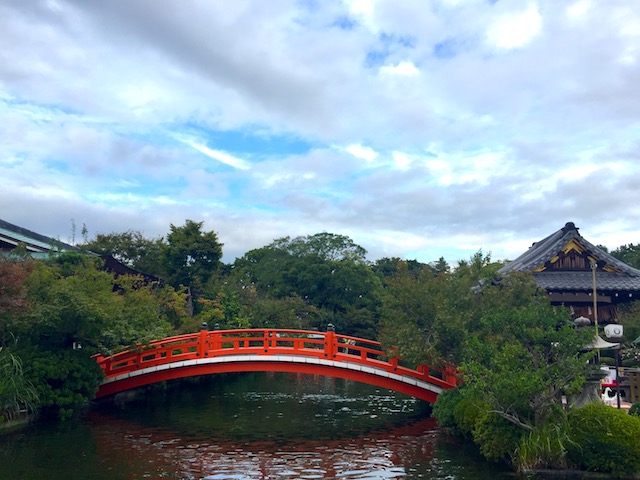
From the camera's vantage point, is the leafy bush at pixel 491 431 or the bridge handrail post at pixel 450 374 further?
the bridge handrail post at pixel 450 374

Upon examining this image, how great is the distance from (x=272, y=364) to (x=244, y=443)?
188 inches

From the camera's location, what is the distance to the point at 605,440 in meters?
12.1

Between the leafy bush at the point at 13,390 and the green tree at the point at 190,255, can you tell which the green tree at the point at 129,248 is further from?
the leafy bush at the point at 13,390

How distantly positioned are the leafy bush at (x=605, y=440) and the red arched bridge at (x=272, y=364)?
7.09m

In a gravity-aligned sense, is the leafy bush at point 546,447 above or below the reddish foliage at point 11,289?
below

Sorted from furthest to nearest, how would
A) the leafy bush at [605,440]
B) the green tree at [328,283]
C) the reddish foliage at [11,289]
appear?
the green tree at [328,283]
the reddish foliage at [11,289]
the leafy bush at [605,440]

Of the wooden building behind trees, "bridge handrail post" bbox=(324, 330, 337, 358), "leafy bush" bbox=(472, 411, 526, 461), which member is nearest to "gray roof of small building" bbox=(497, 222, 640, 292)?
the wooden building behind trees

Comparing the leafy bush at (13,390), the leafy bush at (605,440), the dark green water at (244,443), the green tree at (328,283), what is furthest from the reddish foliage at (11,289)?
the green tree at (328,283)

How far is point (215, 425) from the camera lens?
19.3m

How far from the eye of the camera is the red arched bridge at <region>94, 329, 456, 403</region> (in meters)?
19.9

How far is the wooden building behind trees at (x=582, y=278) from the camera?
2453 cm

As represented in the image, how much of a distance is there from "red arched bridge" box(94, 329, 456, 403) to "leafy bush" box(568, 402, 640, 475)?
23.3ft

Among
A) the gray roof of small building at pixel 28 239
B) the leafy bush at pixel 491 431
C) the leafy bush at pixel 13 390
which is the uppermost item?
the gray roof of small building at pixel 28 239

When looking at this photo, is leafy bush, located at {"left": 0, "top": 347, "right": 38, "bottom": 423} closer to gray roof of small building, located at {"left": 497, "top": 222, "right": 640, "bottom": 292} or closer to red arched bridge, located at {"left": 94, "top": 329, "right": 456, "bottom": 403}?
red arched bridge, located at {"left": 94, "top": 329, "right": 456, "bottom": 403}
